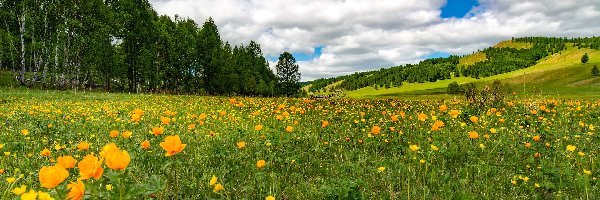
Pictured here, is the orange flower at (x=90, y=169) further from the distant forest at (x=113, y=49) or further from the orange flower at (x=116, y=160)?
the distant forest at (x=113, y=49)

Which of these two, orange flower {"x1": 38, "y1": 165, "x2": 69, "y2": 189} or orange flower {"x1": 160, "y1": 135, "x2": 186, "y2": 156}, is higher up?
orange flower {"x1": 160, "y1": 135, "x2": 186, "y2": 156}

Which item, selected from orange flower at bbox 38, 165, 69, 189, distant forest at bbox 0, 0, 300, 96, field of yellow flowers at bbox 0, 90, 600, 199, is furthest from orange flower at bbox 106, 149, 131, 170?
distant forest at bbox 0, 0, 300, 96

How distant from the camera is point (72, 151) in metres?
6.25

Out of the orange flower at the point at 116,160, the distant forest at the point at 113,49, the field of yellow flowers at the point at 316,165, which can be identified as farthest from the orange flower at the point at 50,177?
the distant forest at the point at 113,49

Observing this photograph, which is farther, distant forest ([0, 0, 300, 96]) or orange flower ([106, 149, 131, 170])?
distant forest ([0, 0, 300, 96])

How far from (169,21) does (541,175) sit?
55.4 metres

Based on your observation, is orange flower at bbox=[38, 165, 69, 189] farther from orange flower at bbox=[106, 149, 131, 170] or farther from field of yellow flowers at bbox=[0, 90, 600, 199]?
orange flower at bbox=[106, 149, 131, 170]

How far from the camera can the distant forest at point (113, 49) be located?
37.1 m

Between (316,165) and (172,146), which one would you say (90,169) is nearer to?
(172,146)

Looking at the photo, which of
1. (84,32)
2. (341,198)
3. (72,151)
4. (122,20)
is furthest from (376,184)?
(122,20)

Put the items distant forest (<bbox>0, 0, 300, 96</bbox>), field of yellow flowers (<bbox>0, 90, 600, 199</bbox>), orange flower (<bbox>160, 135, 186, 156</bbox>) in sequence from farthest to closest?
distant forest (<bbox>0, 0, 300, 96</bbox>)
field of yellow flowers (<bbox>0, 90, 600, 199</bbox>)
orange flower (<bbox>160, 135, 186, 156</bbox>)

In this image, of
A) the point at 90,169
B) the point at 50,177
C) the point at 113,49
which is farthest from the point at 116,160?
the point at 113,49

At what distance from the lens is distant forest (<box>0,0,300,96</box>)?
37.1m

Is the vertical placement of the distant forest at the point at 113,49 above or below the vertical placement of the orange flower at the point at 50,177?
above
